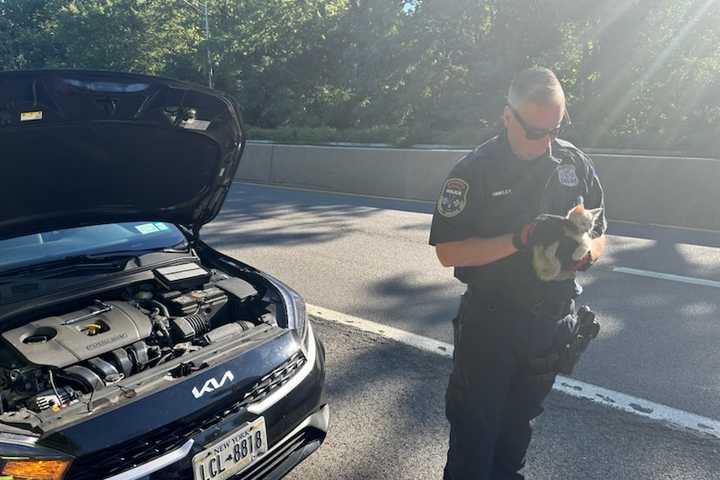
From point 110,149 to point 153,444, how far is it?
1.56 meters

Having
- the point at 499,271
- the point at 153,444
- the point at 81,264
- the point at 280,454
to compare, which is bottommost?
the point at 280,454

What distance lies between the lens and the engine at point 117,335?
210 centimetres

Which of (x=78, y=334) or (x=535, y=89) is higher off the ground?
(x=535, y=89)

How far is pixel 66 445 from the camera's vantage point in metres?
1.75

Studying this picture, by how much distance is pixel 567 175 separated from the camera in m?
2.18

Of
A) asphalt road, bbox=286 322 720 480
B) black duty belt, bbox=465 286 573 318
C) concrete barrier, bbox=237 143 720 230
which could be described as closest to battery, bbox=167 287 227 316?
asphalt road, bbox=286 322 720 480

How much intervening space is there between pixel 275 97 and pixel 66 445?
25305mm

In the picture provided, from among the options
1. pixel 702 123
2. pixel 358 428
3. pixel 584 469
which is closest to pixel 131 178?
pixel 358 428

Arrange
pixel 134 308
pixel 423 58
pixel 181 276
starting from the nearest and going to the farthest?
pixel 134 308, pixel 181 276, pixel 423 58

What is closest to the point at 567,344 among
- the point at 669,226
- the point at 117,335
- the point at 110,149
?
the point at 117,335

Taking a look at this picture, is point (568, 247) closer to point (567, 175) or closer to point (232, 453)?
point (567, 175)

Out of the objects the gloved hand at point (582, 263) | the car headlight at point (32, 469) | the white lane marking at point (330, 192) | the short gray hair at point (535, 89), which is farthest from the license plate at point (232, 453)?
the white lane marking at point (330, 192)

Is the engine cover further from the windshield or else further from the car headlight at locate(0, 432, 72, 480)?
the windshield

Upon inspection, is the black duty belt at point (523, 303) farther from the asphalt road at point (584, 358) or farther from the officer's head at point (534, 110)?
the asphalt road at point (584, 358)
